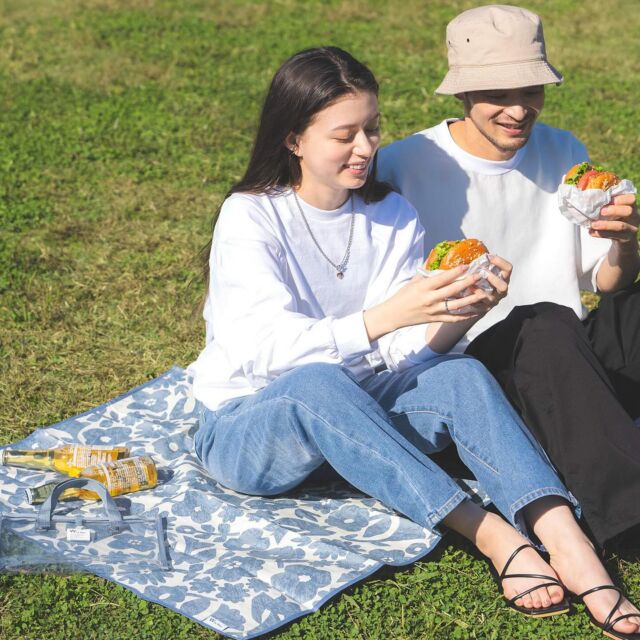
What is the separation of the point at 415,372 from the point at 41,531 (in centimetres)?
138

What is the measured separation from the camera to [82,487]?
3885mm

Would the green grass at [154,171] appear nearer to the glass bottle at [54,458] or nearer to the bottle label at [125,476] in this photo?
the glass bottle at [54,458]

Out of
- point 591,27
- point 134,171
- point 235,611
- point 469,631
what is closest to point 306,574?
point 235,611

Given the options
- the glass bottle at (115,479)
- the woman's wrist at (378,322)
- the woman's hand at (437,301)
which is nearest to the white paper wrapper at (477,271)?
the woman's hand at (437,301)

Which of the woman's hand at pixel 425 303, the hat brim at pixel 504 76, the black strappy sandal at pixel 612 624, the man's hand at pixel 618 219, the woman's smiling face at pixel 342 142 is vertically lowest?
the black strappy sandal at pixel 612 624

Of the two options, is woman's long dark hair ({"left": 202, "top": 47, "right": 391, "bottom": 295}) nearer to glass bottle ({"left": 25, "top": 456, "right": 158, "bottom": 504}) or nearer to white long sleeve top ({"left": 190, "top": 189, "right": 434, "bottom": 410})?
white long sleeve top ({"left": 190, "top": 189, "right": 434, "bottom": 410})

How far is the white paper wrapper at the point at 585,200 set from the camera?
389 cm

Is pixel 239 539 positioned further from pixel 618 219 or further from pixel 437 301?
pixel 618 219

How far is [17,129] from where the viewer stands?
27.3 feet

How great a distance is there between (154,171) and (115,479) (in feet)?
13.1

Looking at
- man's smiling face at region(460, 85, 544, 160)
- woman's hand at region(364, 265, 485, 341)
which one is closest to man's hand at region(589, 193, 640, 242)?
man's smiling face at region(460, 85, 544, 160)

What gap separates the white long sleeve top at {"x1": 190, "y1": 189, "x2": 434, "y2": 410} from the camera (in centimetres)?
367

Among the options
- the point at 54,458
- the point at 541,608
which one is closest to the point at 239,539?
the point at 54,458

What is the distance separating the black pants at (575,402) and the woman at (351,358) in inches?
3.4
